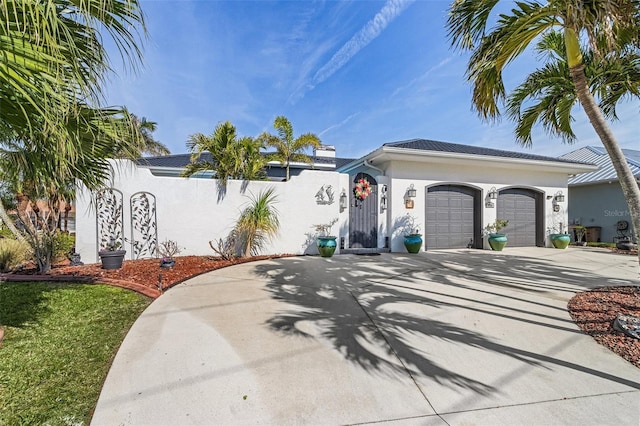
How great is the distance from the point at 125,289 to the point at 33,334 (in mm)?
1778

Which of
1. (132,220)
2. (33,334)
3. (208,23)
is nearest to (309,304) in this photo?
(33,334)

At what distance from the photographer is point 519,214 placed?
1231 cm

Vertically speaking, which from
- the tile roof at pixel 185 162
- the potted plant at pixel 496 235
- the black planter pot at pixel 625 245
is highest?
the tile roof at pixel 185 162

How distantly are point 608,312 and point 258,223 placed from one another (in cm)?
757

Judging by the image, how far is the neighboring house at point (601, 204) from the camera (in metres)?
13.7

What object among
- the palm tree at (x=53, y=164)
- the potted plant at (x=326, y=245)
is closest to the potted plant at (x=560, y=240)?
the potted plant at (x=326, y=245)

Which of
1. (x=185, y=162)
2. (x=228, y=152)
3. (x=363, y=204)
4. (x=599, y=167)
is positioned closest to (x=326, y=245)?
(x=363, y=204)

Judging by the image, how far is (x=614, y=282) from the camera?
19.0ft

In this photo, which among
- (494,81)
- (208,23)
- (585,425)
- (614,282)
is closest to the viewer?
(585,425)

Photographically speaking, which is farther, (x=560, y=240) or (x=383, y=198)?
(x=560, y=240)

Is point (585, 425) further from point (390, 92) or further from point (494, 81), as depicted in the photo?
point (390, 92)

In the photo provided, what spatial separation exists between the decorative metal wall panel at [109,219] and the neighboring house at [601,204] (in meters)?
20.0

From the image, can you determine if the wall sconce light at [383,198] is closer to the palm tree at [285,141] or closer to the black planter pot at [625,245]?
the palm tree at [285,141]

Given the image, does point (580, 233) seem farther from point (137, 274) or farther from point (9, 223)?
point (9, 223)
